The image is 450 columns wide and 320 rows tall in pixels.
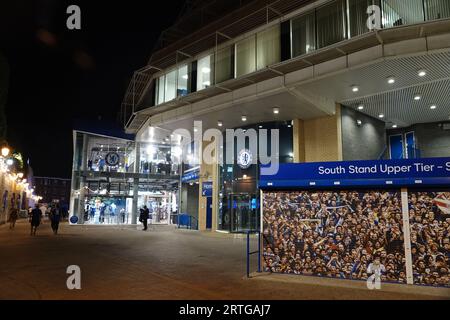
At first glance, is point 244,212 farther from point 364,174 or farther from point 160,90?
point 364,174

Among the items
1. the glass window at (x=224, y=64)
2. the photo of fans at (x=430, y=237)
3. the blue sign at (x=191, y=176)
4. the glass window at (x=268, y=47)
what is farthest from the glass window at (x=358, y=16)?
the blue sign at (x=191, y=176)

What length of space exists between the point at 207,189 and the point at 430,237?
55.3 feet

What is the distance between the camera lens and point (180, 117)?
66.5 feet

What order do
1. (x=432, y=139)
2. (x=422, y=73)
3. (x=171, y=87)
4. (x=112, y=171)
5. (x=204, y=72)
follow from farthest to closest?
(x=112, y=171) → (x=171, y=87) → (x=432, y=139) → (x=204, y=72) → (x=422, y=73)

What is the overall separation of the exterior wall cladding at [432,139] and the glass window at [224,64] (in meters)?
11.3

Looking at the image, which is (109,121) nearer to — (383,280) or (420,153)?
(420,153)

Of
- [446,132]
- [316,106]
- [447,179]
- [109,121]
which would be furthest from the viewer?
[109,121]

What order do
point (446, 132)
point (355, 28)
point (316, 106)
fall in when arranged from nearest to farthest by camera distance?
point (355, 28), point (316, 106), point (446, 132)

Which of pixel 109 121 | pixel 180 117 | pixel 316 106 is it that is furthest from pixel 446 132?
pixel 109 121

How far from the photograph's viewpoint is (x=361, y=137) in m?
18.2

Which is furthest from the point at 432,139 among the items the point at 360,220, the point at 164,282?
the point at 164,282

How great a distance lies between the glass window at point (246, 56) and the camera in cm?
1702

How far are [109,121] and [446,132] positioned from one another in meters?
25.4

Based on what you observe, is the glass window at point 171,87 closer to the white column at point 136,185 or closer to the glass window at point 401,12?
the glass window at point 401,12
